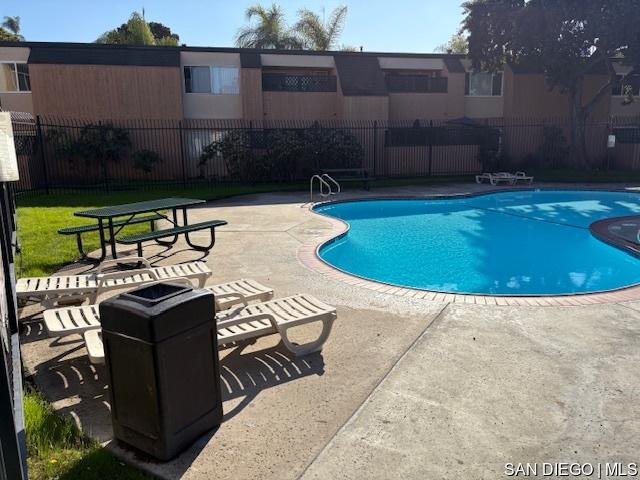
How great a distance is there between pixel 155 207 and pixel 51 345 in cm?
397

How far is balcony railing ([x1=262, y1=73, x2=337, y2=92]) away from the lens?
74.8 feet

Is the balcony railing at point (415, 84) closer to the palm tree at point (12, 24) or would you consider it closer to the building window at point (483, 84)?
the building window at point (483, 84)

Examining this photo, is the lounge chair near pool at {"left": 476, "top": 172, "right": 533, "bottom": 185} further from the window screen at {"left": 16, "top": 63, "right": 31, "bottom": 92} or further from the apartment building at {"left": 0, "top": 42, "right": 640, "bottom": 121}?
the window screen at {"left": 16, "top": 63, "right": 31, "bottom": 92}

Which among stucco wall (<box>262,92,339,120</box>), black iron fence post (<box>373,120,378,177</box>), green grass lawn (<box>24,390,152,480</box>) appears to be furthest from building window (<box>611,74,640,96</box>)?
green grass lawn (<box>24,390,152,480</box>)

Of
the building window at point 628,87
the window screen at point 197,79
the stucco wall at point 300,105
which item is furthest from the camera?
the building window at point 628,87

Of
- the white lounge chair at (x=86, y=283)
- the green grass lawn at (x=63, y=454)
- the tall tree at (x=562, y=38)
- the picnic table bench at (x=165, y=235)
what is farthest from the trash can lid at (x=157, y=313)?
the tall tree at (x=562, y=38)

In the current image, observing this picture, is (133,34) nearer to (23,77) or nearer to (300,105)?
(23,77)

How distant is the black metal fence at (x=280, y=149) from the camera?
1950cm

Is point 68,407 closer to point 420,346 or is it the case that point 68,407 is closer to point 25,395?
point 25,395

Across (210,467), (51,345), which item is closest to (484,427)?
(210,467)

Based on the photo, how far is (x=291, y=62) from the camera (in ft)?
76.3

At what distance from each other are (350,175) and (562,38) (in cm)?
1141

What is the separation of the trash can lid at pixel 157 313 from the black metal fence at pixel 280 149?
51.0 ft

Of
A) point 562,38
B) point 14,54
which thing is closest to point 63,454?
point 14,54
